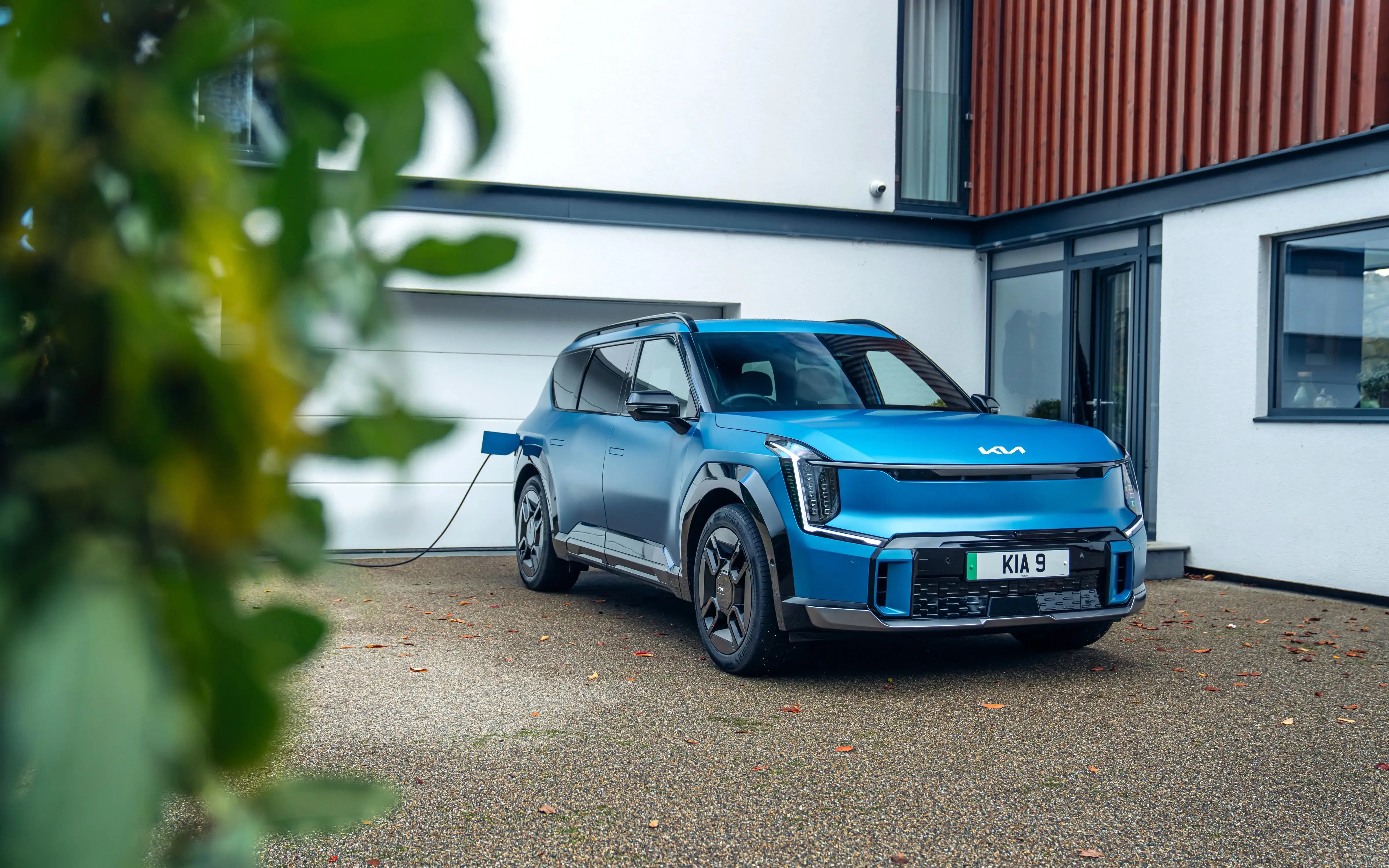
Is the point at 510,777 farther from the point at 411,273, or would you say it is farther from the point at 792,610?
the point at 411,273

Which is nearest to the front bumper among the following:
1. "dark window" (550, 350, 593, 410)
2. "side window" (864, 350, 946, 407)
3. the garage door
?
"side window" (864, 350, 946, 407)

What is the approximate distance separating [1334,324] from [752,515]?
5.45 metres

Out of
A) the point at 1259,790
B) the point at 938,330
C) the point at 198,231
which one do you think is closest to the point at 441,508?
the point at 198,231

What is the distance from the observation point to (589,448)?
7.06 m

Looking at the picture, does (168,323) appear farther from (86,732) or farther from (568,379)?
(568,379)

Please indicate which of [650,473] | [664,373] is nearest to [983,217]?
[664,373]

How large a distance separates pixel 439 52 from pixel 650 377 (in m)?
6.19

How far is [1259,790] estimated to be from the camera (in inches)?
147

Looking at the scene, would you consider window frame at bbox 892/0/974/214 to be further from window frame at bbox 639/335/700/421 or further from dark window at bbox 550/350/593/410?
window frame at bbox 639/335/700/421

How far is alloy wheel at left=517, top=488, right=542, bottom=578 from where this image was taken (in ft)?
26.1

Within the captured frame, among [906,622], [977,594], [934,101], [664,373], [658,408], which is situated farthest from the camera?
[934,101]

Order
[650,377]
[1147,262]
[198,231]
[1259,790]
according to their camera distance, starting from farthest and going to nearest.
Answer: [1147,262], [650,377], [1259,790], [198,231]

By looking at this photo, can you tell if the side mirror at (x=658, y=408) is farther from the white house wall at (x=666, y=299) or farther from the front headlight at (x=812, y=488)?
the white house wall at (x=666, y=299)

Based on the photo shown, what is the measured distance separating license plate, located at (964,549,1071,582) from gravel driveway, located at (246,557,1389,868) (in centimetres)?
51
